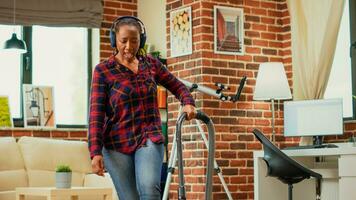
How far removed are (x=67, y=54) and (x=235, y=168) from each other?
2.30 meters

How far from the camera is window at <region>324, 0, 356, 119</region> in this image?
6266 mm

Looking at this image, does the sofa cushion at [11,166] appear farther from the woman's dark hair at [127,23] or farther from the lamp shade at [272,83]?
the woman's dark hair at [127,23]

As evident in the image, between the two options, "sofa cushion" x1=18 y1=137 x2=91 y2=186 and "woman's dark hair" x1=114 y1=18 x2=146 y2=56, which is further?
"sofa cushion" x1=18 y1=137 x2=91 y2=186

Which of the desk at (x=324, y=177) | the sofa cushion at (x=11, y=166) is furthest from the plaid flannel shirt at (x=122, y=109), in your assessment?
the sofa cushion at (x=11, y=166)

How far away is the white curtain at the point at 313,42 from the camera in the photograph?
20.6ft

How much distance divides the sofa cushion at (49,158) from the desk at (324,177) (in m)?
1.77

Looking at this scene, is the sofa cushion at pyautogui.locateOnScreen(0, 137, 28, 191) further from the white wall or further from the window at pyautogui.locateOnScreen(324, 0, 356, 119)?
the window at pyautogui.locateOnScreen(324, 0, 356, 119)

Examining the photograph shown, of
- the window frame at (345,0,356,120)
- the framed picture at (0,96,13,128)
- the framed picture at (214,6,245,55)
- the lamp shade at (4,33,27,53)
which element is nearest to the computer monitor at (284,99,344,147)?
the window frame at (345,0,356,120)

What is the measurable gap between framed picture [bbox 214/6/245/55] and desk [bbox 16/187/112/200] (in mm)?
1721

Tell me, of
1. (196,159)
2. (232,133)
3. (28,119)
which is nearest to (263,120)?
(232,133)

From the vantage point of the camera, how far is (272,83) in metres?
6.16

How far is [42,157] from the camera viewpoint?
6465mm

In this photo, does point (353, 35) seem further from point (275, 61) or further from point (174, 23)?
point (174, 23)

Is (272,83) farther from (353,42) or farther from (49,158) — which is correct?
(49,158)
